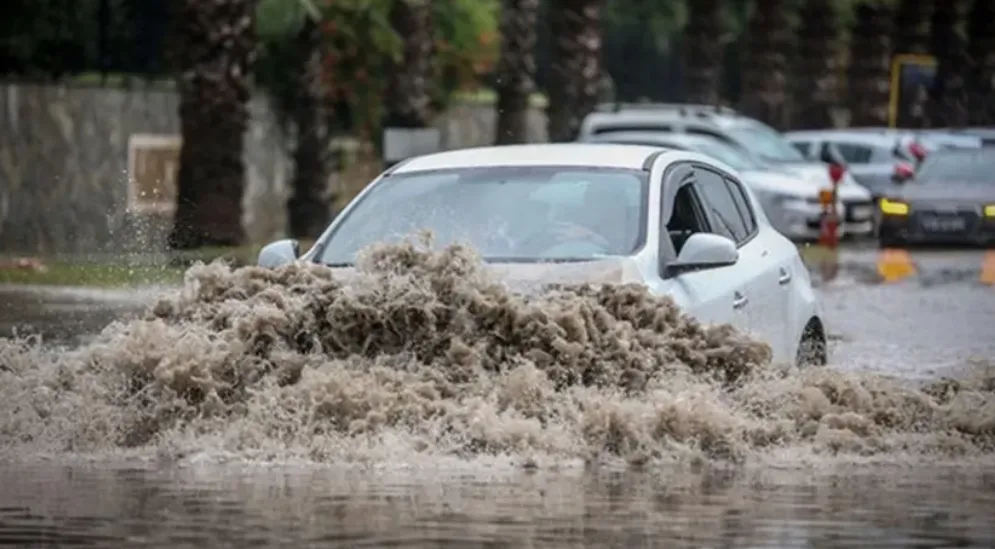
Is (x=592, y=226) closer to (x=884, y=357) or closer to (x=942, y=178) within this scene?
(x=884, y=357)

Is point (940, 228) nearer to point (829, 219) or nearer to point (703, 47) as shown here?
point (829, 219)

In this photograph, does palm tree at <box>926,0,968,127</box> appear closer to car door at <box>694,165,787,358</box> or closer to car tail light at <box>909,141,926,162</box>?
car tail light at <box>909,141,926,162</box>

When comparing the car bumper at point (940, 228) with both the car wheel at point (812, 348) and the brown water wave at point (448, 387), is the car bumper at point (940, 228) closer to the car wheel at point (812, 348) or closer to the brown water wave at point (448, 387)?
the car wheel at point (812, 348)

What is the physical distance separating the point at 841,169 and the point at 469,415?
25.9 metres

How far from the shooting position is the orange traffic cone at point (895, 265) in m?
29.7

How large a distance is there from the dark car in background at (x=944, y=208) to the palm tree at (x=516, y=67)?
17.9ft

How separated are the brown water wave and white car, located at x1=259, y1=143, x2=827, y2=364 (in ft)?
1.14

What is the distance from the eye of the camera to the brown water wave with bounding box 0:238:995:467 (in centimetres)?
1195

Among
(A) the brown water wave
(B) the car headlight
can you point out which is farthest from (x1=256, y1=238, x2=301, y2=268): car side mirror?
(B) the car headlight

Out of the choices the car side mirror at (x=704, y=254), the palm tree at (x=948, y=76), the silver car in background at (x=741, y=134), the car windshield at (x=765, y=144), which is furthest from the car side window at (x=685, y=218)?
the palm tree at (x=948, y=76)

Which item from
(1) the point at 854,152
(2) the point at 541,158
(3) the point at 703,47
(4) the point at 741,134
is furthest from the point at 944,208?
(2) the point at 541,158

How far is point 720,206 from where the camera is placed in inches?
575

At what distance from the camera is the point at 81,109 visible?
33.7m

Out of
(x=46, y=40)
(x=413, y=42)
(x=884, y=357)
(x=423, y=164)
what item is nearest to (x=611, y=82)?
(x=413, y=42)
